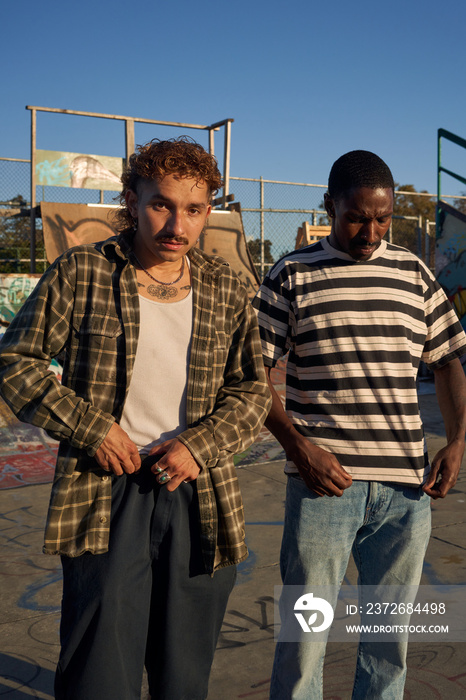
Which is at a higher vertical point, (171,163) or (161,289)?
(171,163)

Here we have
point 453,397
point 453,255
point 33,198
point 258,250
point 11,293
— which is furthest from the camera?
point 258,250

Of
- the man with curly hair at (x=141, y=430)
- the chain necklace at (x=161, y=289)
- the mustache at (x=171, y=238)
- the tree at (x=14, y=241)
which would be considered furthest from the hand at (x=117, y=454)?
the tree at (x=14, y=241)

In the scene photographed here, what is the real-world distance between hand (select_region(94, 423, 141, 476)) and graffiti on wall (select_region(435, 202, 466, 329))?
31.9ft

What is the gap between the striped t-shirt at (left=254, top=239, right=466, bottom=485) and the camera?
2.22 meters

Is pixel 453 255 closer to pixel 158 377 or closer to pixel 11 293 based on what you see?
pixel 11 293

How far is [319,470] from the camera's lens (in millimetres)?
2135

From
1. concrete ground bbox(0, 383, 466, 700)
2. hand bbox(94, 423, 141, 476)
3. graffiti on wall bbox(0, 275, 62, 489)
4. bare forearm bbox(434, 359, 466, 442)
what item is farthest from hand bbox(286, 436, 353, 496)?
graffiti on wall bbox(0, 275, 62, 489)

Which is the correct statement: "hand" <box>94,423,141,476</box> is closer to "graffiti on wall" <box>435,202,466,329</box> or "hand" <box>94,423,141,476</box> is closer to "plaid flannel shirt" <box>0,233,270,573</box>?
"plaid flannel shirt" <box>0,233,270,573</box>

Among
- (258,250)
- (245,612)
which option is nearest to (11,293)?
(258,250)

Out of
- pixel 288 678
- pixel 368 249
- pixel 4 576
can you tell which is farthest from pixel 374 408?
pixel 4 576

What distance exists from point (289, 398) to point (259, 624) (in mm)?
1558

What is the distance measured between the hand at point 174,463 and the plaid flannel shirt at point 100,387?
0.08ft

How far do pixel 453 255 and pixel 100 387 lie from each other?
33.0 feet

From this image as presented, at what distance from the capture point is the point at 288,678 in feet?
6.87
